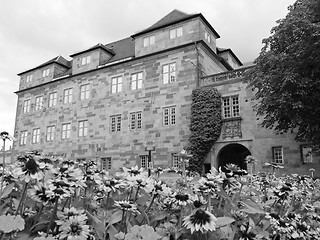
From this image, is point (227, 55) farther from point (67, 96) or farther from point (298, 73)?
point (67, 96)

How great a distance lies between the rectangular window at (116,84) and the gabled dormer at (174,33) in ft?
9.71

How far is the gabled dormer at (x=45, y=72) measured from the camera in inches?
1325

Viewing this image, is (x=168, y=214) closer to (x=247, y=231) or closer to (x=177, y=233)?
(x=177, y=233)

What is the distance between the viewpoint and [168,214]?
2.29m

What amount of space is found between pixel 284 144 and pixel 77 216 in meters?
20.2

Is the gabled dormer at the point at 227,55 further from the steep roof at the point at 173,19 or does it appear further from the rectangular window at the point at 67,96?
the rectangular window at the point at 67,96

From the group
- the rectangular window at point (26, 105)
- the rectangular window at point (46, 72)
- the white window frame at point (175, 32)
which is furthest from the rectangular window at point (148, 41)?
the rectangular window at point (26, 105)

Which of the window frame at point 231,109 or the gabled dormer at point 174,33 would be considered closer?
the window frame at point 231,109

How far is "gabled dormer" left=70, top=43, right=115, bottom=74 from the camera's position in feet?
98.5

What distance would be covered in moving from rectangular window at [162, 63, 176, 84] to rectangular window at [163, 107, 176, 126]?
7.96 ft

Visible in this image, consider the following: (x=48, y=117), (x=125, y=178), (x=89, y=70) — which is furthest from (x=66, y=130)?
(x=125, y=178)

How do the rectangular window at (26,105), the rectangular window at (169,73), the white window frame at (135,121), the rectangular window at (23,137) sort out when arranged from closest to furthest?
1. the rectangular window at (169,73)
2. the white window frame at (135,121)
3. the rectangular window at (23,137)
4. the rectangular window at (26,105)

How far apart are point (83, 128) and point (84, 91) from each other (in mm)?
3858

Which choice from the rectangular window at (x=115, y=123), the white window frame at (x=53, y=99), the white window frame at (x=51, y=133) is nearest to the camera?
the rectangular window at (x=115, y=123)
